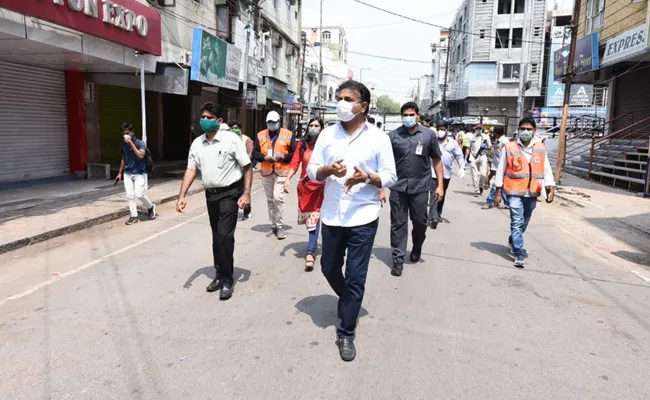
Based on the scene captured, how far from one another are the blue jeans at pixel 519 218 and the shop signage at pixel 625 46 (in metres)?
9.89

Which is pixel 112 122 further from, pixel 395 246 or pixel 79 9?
pixel 395 246

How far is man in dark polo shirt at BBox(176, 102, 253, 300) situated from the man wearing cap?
234 centimetres

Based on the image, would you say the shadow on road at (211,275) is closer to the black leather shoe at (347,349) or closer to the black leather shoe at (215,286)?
the black leather shoe at (215,286)

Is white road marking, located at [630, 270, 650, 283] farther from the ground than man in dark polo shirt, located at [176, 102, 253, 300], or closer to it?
closer to it

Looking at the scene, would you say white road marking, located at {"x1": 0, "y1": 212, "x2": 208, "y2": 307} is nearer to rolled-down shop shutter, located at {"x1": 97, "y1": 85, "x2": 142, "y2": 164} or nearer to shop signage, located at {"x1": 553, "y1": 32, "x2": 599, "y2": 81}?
rolled-down shop shutter, located at {"x1": 97, "y1": 85, "x2": 142, "y2": 164}

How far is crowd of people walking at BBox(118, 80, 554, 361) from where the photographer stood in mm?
3467

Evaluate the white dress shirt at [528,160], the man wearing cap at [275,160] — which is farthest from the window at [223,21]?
the white dress shirt at [528,160]

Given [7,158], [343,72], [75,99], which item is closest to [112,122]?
[75,99]

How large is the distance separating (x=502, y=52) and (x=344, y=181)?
4567 centimetres

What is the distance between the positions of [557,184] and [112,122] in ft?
44.6

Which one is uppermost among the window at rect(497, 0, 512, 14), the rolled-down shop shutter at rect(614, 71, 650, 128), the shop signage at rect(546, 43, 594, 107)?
the window at rect(497, 0, 512, 14)

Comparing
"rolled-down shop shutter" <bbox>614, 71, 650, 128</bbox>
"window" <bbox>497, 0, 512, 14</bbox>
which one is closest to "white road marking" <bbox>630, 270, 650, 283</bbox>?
"rolled-down shop shutter" <bbox>614, 71, 650, 128</bbox>

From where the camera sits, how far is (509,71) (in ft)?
145

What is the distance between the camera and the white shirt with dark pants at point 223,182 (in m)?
4.62
